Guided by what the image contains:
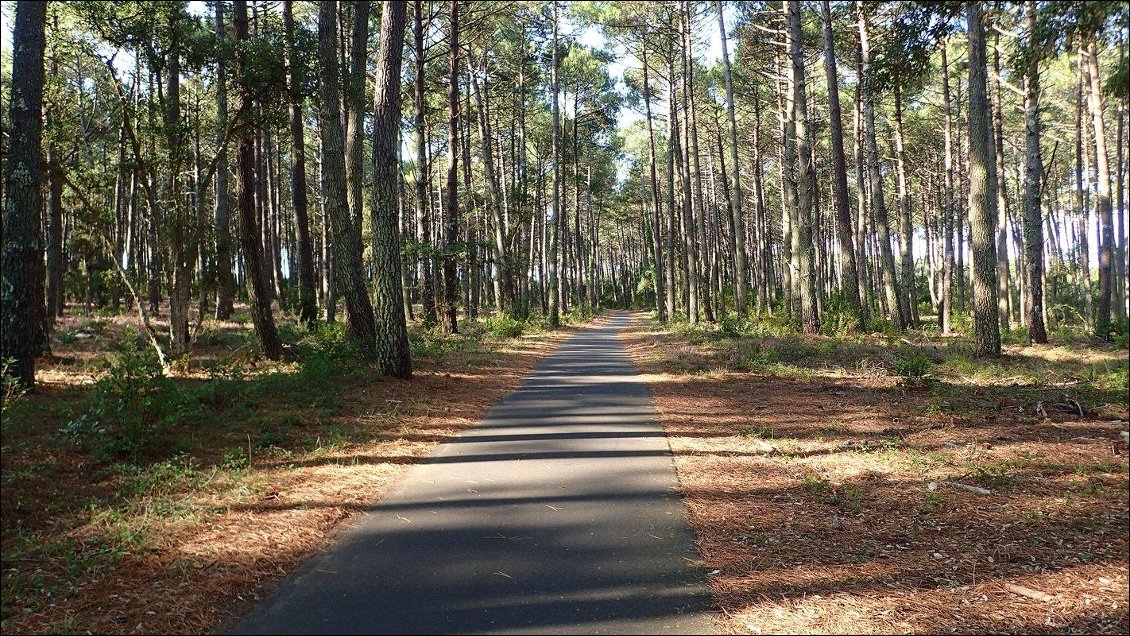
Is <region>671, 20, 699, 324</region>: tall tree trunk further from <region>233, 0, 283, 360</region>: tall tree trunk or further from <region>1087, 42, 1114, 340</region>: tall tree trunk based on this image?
<region>233, 0, 283, 360</region>: tall tree trunk

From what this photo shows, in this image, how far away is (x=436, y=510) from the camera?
4.54 metres

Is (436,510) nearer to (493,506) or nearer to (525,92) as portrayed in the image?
(493,506)

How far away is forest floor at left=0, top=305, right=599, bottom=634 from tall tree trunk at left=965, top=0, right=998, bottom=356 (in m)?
9.38

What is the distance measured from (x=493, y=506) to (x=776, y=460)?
3.04m

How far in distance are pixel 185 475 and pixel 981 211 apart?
44.4 ft

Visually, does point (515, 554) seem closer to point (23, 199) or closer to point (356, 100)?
point (23, 199)

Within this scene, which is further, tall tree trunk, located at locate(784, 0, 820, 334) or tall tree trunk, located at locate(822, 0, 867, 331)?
tall tree trunk, located at locate(784, 0, 820, 334)

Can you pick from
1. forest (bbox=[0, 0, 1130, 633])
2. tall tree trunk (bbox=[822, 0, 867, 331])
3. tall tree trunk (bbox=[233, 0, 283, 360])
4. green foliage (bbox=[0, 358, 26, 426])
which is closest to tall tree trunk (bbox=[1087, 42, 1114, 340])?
forest (bbox=[0, 0, 1130, 633])

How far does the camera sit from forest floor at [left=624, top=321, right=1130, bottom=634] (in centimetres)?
305

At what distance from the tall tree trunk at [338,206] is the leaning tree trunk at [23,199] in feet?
13.1

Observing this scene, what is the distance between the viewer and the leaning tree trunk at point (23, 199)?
7.46 meters

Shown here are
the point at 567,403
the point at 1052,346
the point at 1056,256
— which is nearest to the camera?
the point at 567,403

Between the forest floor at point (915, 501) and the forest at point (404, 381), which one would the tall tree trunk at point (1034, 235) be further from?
the forest floor at point (915, 501)

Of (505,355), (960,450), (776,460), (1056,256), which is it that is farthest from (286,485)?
(1056,256)
